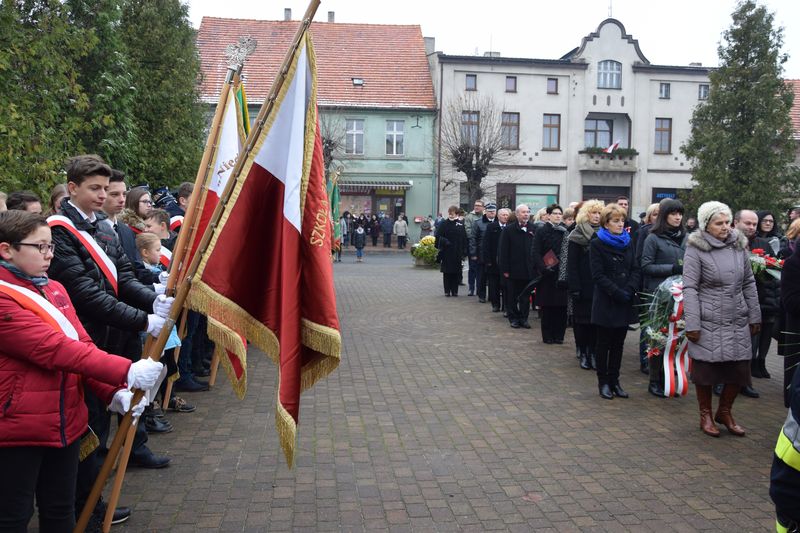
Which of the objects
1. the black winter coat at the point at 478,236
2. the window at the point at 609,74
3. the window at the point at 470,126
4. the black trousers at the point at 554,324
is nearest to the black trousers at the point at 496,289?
the black winter coat at the point at 478,236

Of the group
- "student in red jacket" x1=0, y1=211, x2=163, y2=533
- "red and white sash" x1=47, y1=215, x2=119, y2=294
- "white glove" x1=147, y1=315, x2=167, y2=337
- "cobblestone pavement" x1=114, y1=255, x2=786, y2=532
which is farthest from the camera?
"cobblestone pavement" x1=114, y1=255, x2=786, y2=532

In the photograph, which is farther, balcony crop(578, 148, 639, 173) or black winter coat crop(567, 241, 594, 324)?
balcony crop(578, 148, 639, 173)

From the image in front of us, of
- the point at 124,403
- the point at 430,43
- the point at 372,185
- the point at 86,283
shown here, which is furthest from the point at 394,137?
the point at 124,403

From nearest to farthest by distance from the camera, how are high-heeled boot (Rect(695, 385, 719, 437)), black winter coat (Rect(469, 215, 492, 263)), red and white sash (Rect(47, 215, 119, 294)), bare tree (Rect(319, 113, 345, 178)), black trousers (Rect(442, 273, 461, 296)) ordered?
red and white sash (Rect(47, 215, 119, 294)) → high-heeled boot (Rect(695, 385, 719, 437)) → black winter coat (Rect(469, 215, 492, 263)) → black trousers (Rect(442, 273, 461, 296)) → bare tree (Rect(319, 113, 345, 178))

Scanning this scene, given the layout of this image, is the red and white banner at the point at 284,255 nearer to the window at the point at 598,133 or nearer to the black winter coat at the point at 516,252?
the black winter coat at the point at 516,252

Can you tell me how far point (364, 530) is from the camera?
4.22 metres

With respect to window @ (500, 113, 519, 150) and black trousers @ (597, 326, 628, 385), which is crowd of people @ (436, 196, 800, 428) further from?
window @ (500, 113, 519, 150)

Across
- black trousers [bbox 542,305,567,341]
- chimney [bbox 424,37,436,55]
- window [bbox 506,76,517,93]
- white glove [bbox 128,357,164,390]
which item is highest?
chimney [bbox 424,37,436,55]

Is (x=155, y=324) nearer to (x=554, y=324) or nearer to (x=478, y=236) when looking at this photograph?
(x=554, y=324)

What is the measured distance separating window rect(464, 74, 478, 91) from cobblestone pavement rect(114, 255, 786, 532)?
3258 centimetres

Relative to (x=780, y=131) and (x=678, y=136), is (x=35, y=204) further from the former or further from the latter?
(x=678, y=136)

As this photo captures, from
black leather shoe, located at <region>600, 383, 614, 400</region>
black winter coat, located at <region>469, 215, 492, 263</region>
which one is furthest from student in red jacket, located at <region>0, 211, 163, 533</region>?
black winter coat, located at <region>469, 215, 492, 263</region>

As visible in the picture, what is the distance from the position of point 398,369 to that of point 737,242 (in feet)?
13.7

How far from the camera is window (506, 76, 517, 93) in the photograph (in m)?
39.8
